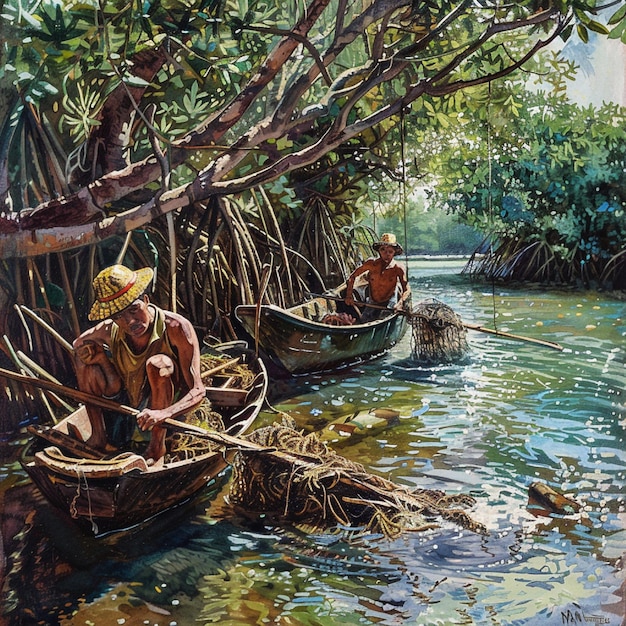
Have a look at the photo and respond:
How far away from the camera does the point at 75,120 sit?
2.46 metres

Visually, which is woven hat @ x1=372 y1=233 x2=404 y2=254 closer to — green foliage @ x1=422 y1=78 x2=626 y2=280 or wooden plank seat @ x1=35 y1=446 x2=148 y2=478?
green foliage @ x1=422 y1=78 x2=626 y2=280

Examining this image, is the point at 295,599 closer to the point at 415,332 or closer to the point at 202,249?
the point at 415,332

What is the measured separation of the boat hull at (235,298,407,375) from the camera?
281 cm

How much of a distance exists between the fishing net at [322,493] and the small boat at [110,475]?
0.45ft

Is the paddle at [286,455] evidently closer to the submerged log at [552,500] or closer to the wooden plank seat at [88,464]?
the wooden plank seat at [88,464]

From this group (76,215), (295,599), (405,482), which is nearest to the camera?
(295,599)

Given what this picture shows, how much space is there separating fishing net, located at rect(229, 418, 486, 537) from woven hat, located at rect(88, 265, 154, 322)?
2.22 feet

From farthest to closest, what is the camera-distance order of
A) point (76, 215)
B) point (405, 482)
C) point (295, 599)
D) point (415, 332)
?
point (415, 332)
point (76, 215)
point (405, 482)
point (295, 599)

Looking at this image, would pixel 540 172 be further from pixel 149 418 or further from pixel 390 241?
pixel 149 418

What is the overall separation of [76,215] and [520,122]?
1.67m

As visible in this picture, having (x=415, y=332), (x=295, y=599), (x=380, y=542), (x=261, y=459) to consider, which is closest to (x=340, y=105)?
(x=415, y=332)
